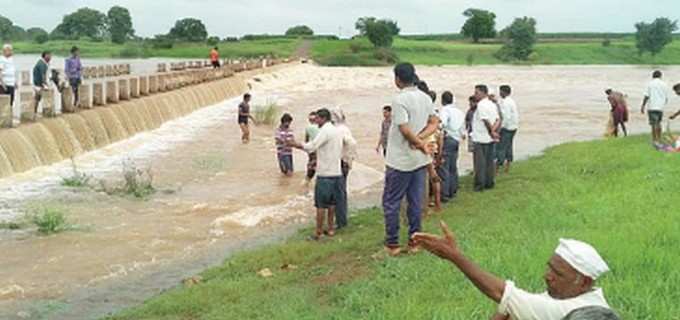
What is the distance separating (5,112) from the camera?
48.6ft

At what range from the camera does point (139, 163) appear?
1680 centimetres

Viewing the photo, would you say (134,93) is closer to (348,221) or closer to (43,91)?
(43,91)

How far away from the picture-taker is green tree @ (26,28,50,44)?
100 m

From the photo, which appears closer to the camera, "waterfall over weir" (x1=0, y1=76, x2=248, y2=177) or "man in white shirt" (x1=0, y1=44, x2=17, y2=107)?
"waterfall over weir" (x1=0, y1=76, x2=248, y2=177)

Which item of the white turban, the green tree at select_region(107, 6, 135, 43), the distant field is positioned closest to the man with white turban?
the white turban

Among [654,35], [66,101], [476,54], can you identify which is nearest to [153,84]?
[66,101]

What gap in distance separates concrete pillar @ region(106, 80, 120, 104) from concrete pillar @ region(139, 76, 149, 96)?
3030 millimetres

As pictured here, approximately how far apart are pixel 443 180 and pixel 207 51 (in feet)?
245

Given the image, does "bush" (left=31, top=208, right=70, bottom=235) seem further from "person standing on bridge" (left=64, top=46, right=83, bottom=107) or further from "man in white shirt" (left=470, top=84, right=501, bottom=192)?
"person standing on bridge" (left=64, top=46, right=83, bottom=107)

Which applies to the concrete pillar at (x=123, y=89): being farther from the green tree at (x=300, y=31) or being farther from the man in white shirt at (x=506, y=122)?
the green tree at (x=300, y=31)

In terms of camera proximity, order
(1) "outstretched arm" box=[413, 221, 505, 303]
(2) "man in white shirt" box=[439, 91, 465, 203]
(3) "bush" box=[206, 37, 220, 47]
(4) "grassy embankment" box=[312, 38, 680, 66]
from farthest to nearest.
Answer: (3) "bush" box=[206, 37, 220, 47], (4) "grassy embankment" box=[312, 38, 680, 66], (2) "man in white shirt" box=[439, 91, 465, 203], (1) "outstretched arm" box=[413, 221, 505, 303]

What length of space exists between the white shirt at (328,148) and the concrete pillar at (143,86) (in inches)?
673

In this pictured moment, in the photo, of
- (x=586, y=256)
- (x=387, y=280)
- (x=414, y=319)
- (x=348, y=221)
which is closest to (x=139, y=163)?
(x=348, y=221)

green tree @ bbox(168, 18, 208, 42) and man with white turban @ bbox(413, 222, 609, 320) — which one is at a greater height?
green tree @ bbox(168, 18, 208, 42)
